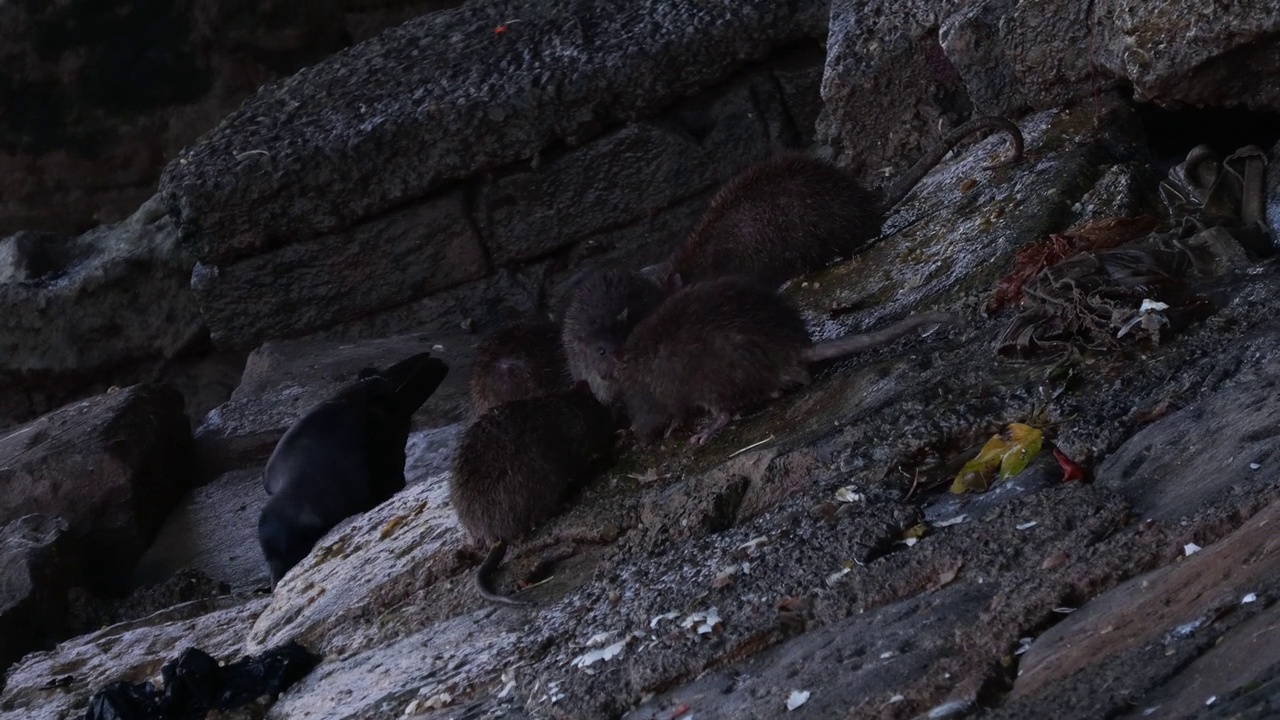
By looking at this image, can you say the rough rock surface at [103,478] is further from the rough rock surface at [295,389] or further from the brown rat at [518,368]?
the brown rat at [518,368]

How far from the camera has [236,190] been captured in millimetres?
9328

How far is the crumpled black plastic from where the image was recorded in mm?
4887

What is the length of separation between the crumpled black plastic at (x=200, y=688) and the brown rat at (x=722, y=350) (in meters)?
1.42

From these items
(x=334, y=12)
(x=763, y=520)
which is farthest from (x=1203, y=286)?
(x=334, y=12)

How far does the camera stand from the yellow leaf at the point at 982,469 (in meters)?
3.78

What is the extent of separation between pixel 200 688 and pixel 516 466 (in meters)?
1.22

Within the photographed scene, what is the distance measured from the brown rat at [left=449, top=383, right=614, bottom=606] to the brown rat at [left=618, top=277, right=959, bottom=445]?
279mm

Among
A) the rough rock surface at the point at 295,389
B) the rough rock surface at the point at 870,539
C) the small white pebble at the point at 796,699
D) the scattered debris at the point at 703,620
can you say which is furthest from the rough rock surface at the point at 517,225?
the small white pebble at the point at 796,699

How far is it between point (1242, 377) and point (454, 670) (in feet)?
7.05

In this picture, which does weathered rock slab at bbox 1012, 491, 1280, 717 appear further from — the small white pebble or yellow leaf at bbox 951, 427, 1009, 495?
yellow leaf at bbox 951, 427, 1009, 495

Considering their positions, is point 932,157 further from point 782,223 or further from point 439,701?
point 439,701

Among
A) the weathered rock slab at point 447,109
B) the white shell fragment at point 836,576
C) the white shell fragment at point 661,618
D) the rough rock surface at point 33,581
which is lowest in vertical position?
the white shell fragment at point 836,576

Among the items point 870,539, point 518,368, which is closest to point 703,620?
point 870,539

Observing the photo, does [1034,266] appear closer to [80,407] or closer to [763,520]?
[763,520]
